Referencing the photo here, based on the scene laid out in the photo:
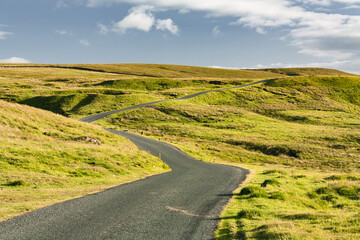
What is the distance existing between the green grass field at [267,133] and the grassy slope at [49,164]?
1197 millimetres

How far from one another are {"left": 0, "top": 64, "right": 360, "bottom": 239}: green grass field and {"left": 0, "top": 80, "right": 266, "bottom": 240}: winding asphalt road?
102cm

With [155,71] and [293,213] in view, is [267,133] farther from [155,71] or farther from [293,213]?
[155,71]

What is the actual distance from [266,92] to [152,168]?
82725 millimetres

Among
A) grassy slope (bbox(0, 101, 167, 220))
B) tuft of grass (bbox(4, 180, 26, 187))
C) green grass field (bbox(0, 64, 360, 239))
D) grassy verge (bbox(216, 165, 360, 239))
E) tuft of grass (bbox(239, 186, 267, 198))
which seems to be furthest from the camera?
tuft of grass (bbox(4, 180, 26, 187))

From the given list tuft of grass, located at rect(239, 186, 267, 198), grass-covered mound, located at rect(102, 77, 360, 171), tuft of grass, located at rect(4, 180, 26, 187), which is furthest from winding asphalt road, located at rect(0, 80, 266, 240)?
grass-covered mound, located at rect(102, 77, 360, 171)

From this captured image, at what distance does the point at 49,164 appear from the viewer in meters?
21.5

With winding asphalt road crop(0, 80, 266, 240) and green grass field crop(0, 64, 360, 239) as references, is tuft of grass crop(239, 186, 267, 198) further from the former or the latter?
winding asphalt road crop(0, 80, 266, 240)

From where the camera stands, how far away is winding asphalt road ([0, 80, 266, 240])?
941 cm

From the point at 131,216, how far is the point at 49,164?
12.8m

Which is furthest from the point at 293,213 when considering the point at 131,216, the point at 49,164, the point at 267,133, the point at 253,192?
the point at 267,133

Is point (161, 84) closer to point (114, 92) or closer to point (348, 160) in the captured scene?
point (114, 92)

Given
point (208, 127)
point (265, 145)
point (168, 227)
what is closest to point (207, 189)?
point (168, 227)

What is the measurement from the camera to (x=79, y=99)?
79062 mm

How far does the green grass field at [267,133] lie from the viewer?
444 inches
